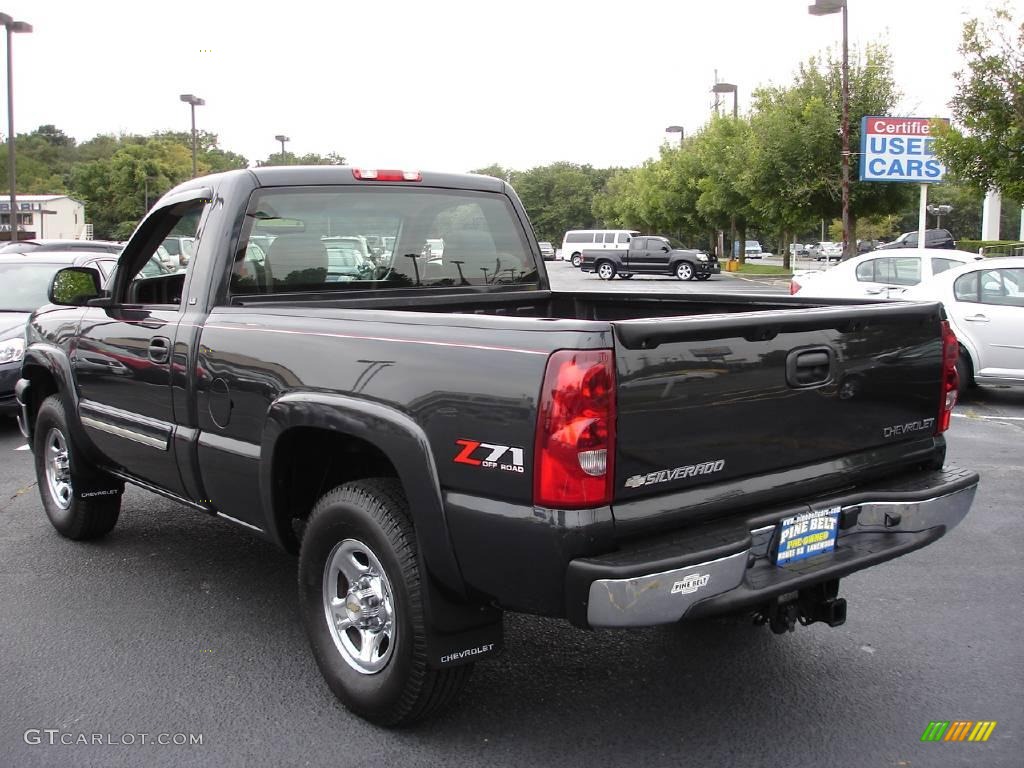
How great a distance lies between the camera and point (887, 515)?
3.44 m

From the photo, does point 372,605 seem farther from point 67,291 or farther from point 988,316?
point 988,316

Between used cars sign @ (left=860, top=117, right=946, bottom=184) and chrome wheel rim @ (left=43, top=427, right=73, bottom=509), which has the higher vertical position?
used cars sign @ (left=860, top=117, right=946, bottom=184)

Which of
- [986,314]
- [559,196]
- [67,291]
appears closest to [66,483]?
[67,291]

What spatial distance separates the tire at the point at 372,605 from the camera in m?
3.19

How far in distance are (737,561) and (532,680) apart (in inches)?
50.5

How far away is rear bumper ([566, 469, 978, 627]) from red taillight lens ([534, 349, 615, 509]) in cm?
21

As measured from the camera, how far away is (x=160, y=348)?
14.2ft

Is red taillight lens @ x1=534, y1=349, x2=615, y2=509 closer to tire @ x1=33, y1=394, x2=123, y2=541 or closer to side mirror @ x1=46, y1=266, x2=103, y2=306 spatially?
side mirror @ x1=46, y1=266, x2=103, y2=306

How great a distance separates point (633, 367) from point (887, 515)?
127 centimetres

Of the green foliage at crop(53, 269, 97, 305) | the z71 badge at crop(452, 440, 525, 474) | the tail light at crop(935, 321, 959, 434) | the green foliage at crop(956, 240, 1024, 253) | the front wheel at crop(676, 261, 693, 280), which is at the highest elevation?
the green foliage at crop(956, 240, 1024, 253)

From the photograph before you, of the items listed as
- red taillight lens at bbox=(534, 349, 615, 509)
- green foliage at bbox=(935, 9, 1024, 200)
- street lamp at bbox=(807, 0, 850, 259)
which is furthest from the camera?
street lamp at bbox=(807, 0, 850, 259)

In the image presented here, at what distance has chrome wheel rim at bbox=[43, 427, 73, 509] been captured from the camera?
562cm

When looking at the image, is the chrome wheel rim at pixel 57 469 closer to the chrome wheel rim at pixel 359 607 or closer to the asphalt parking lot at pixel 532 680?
the asphalt parking lot at pixel 532 680

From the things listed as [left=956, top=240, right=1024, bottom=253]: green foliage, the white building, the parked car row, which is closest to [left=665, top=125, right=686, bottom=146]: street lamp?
[left=956, top=240, right=1024, bottom=253]: green foliage
